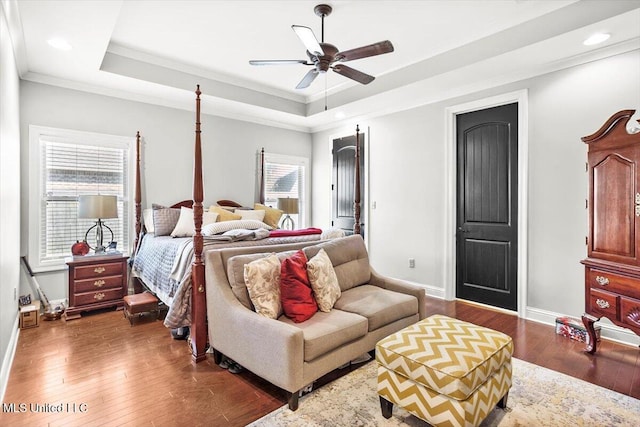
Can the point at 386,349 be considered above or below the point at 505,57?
below

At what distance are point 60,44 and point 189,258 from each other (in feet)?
7.35

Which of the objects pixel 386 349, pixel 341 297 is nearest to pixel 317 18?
pixel 341 297

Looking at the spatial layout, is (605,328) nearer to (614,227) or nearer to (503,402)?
(614,227)

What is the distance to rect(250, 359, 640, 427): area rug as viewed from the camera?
192 cm

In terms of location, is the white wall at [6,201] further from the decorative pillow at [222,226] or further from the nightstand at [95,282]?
the decorative pillow at [222,226]

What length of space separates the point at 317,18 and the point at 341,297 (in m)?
2.52

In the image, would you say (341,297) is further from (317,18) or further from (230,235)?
(317,18)

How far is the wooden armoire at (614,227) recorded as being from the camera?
8.04 ft

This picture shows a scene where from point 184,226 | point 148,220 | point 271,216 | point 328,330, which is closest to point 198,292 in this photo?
point 328,330

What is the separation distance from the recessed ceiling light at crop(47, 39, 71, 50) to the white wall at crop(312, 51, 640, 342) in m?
3.83

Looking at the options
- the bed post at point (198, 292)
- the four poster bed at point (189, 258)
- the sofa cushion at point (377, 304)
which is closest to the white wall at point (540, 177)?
the four poster bed at point (189, 258)

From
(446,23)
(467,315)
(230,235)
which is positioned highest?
(446,23)

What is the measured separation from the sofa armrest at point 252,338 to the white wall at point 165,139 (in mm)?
2578

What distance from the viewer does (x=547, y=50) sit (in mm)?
3090
